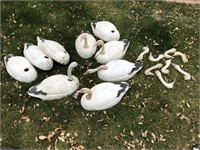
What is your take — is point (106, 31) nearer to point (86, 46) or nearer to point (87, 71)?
point (86, 46)

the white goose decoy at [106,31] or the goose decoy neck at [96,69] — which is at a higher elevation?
the white goose decoy at [106,31]

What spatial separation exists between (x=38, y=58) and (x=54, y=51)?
0.21 meters

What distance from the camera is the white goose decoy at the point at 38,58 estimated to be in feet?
12.9

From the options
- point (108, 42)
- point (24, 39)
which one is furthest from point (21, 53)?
point (108, 42)

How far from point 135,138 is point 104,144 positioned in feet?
1.11

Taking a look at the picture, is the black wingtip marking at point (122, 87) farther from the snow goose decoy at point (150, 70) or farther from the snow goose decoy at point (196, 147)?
the snow goose decoy at point (196, 147)

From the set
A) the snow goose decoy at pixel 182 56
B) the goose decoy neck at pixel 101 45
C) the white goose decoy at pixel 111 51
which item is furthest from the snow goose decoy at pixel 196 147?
the goose decoy neck at pixel 101 45

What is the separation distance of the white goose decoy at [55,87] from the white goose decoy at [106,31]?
86 cm

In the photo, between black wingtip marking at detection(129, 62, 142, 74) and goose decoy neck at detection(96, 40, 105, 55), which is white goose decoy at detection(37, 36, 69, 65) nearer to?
goose decoy neck at detection(96, 40, 105, 55)

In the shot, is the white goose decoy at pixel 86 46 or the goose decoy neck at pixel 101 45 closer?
the goose decoy neck at pixel 101 45

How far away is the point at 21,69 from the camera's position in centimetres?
387

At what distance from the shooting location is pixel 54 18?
191 inches

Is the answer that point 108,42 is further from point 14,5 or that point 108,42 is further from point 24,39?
point 14,5

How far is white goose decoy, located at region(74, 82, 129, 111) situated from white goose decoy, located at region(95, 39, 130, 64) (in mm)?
469
